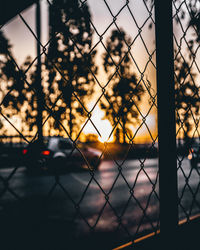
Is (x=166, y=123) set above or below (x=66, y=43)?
below

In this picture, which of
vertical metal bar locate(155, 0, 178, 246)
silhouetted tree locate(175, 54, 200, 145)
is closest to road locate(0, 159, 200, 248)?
silhouetted tree locate(175, 54, 200, 145)

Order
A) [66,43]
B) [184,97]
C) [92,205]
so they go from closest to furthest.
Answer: [66,43] < [184,97] < [92,205]

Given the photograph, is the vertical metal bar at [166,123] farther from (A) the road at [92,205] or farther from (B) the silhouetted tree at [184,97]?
(A) the road at [92,205]

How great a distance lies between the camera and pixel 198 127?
→ 52.4 inches

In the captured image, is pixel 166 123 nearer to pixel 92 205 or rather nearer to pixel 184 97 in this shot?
pixel 184 97

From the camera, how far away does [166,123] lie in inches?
37.2

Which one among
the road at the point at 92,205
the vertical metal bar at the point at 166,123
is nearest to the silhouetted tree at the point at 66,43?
the vertical metal bar at the point at 166,123

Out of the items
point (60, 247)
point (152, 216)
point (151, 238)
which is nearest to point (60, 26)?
point (151, 238)

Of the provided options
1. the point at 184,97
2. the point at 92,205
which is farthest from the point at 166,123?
the point at 92,205

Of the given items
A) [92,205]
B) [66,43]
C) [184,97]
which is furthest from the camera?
[92,205]

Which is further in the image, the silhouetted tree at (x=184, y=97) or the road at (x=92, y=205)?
the road at (x=92, y=205)

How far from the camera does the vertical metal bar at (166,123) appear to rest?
3.08 feet

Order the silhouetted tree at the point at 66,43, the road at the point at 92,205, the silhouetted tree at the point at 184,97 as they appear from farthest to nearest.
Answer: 1. the road at the point at 92,205
2. the silhouetted tree at the point at 184,97
3. the silhouetted tree at the point at 66,43

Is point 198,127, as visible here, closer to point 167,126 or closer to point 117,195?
point 167,126
